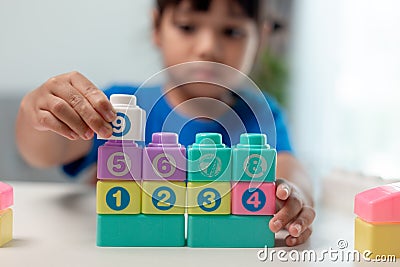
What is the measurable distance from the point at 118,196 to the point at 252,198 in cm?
13

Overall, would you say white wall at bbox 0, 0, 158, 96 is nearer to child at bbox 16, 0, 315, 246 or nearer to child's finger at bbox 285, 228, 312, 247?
child at bbox 16, 0, 315, 246

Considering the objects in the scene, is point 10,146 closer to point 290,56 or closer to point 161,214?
point 290,56

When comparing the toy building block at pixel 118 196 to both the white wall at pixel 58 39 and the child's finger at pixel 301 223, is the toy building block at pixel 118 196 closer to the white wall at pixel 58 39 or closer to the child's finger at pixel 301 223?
the child's finger at pixel 301 223

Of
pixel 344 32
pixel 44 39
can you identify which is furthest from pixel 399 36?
pixel 44 39

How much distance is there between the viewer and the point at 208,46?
0.96 m

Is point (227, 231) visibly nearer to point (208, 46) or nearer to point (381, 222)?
point (381, 222)

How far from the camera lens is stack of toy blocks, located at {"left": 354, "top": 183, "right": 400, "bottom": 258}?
500 mm

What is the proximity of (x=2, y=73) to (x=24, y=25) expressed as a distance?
0.20 meters

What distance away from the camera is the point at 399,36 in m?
1.43

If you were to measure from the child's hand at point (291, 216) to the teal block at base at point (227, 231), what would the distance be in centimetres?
1

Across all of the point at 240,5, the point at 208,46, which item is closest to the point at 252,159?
the point at 208,46

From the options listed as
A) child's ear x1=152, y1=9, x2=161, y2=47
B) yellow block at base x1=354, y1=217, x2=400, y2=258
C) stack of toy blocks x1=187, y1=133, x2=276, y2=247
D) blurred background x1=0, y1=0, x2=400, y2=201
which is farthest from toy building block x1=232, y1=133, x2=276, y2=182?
blurred background x1=0, y1=0, x2=400, y2=201

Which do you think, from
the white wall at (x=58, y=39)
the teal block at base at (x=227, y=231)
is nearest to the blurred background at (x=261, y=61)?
the white wall at (x=58, y=39)

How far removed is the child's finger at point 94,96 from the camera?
513 millimetres
